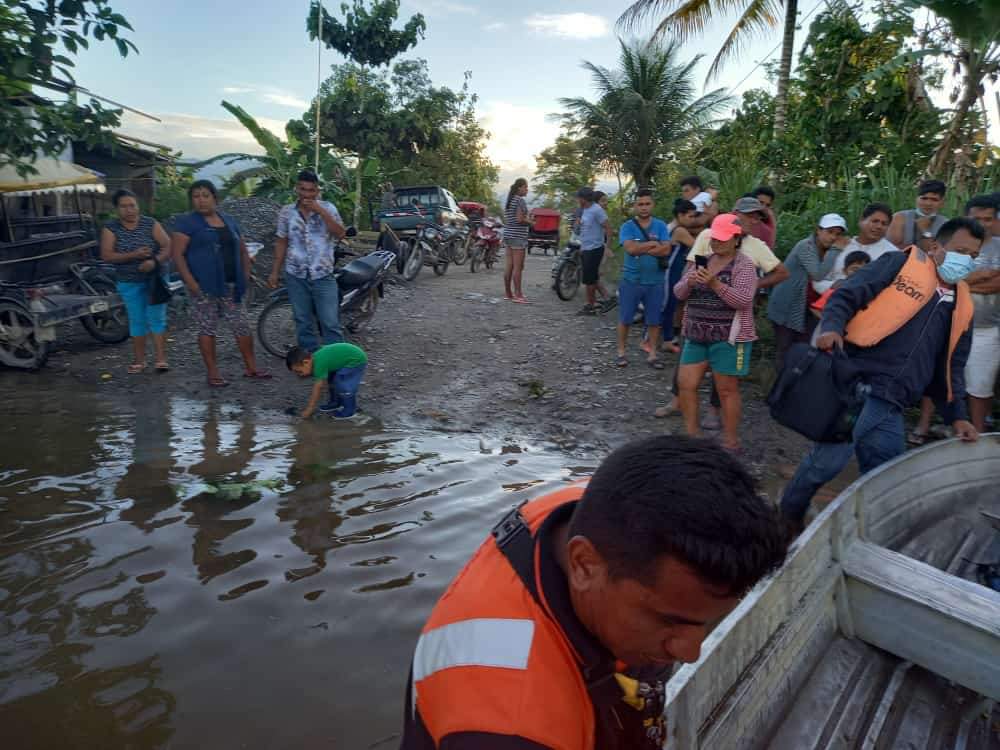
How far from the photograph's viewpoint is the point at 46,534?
3309 millimetres

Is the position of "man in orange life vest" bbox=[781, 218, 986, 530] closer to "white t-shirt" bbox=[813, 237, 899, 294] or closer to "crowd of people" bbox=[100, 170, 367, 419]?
"white t-shirt" bbox=[813, 237, 899, 294]

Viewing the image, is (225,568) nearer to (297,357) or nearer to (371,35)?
(297,357)

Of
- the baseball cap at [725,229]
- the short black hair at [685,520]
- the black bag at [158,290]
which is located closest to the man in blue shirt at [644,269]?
the baseball cap at [725,229]

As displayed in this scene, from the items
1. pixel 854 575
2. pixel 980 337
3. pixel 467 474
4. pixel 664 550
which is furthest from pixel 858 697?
pixel 980 337

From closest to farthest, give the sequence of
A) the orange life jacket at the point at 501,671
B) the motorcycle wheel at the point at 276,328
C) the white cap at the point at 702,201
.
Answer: the orange life jacket at the point at 501,671
the white cap at the point at 702,201
the motorcycle wheel at the point at 276,328

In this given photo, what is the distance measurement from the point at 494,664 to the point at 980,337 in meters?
5.12

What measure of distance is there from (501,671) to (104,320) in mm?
8270

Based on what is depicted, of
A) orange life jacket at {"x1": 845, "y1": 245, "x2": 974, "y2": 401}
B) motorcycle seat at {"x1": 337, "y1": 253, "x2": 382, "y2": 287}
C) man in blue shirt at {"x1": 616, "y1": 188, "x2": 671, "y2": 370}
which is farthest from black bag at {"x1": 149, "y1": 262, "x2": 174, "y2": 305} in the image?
orange life jacket at {"x1": 845, "y1": 245, "x2": 974, "y2": 401}

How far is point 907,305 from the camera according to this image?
10.4 feet

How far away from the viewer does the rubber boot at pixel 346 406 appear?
5277 mm

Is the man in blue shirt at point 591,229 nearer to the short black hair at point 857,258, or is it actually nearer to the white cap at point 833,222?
the white cap at point 833,222

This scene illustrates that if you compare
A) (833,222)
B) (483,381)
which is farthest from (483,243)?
(833,222)

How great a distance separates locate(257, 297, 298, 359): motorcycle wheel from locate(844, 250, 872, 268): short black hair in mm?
5076

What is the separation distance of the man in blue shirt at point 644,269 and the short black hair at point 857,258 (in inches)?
63.0
